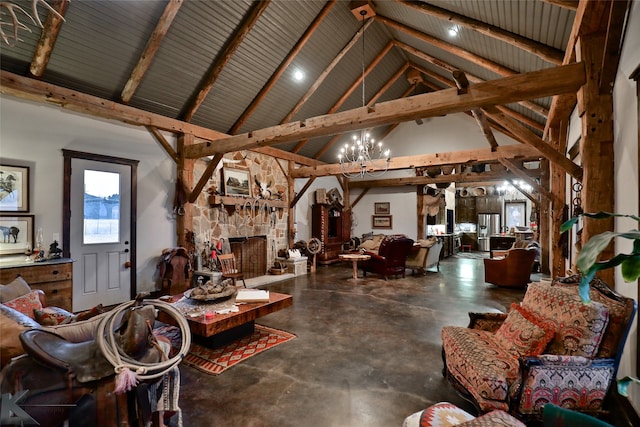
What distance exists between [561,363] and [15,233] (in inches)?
216

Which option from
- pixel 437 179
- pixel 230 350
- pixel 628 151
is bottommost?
pixel 230 350

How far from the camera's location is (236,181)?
655cm

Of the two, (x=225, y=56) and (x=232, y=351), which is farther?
(x=225, y=56)

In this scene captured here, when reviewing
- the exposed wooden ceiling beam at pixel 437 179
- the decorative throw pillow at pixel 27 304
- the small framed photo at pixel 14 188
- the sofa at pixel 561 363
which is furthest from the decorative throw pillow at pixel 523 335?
the exposed wooden ceiling beam at pixel 437 179

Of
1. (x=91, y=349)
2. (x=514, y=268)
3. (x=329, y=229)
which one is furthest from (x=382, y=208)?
(x=91, y=349)

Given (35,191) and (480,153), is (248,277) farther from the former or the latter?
(480,153)

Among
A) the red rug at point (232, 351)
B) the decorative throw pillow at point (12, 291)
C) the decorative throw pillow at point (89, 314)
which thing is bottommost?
the red rug at point (232, 351)

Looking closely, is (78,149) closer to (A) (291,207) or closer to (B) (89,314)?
(B) (89,314)

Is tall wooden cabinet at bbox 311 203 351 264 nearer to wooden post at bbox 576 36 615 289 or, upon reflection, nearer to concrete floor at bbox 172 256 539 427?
concrete floor at bbox 172 256 539 427

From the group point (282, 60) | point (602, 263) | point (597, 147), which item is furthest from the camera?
point (282, 60)

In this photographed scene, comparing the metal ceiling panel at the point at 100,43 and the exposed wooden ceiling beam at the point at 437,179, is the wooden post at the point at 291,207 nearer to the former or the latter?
the exposed wooden ceiling beam at the point at 437,179

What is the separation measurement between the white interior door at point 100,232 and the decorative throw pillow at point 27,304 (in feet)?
6.72

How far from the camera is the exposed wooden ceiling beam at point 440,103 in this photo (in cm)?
269

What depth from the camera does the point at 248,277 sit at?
6957 millimetres
